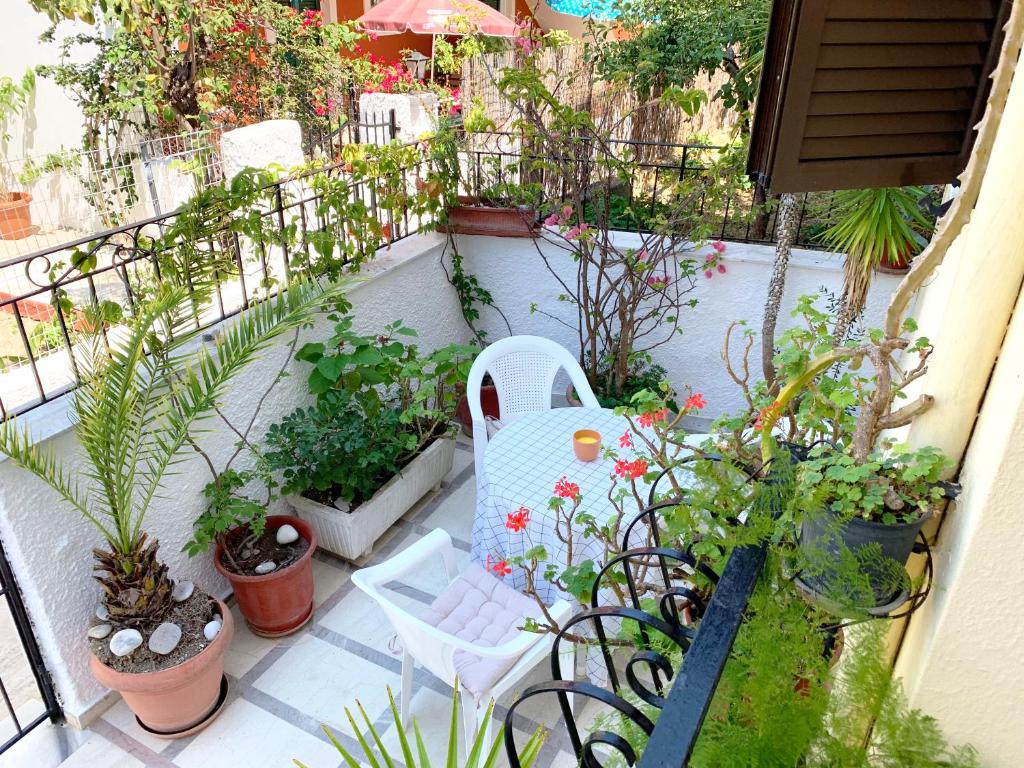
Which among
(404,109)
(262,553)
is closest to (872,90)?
(262,553)

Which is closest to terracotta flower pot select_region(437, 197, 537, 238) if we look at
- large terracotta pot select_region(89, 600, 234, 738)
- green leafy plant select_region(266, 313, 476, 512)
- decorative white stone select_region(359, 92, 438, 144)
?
green leafy plant select_region(266, 313, 476, 512)

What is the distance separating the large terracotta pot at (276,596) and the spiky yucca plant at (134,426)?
0.31 metres

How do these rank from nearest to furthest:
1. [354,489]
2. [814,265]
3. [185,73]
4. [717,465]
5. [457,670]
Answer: [717,465]
[457,670]
[354,489]
[814,265]
[185,73]

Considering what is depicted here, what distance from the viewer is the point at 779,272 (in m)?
4.01

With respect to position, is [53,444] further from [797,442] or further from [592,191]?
[592,191]

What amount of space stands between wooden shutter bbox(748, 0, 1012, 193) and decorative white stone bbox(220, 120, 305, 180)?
4139mm

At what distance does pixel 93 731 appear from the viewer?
9.08 feet

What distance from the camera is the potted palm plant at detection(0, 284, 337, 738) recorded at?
242cm

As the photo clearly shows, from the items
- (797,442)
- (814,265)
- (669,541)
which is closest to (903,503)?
(797,442)

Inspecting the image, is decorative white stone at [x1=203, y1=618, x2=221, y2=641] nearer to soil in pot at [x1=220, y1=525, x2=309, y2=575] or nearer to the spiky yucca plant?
the spiky yucca plant

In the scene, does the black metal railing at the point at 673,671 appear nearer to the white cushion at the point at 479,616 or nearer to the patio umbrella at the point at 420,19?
the white cushion at the point at 479,616

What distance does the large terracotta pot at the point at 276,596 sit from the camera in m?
3.00

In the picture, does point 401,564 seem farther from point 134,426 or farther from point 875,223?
point 875,223

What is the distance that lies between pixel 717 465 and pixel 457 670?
52.1 inches
